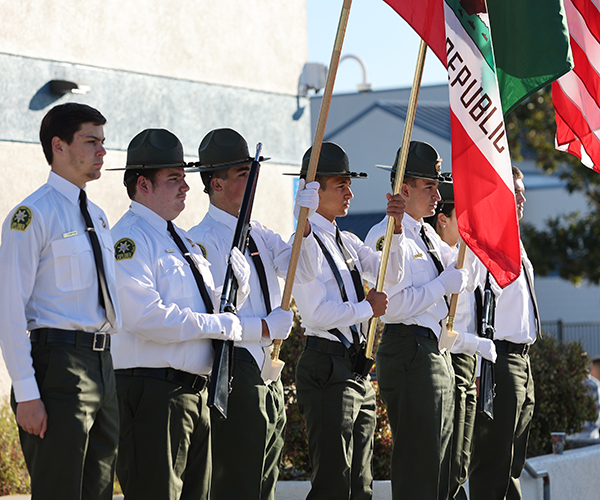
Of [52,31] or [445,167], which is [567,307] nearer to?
[445,167]

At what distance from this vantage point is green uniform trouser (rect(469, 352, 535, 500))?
6.68 m

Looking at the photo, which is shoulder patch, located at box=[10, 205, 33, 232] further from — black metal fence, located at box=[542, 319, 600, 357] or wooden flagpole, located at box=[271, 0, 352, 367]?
black metal fence, located at box=[542, 319, 600, 357]

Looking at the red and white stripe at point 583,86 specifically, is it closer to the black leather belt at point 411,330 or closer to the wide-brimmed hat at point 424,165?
the wide-brimmed hat at point 424,165

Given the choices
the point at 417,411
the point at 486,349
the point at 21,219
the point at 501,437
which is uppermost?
the point at 21,219

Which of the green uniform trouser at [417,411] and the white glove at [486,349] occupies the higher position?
the white glove at [486,349]

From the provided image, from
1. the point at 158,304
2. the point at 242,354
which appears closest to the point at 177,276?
the point at 158,304

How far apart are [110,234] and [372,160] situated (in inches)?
1007

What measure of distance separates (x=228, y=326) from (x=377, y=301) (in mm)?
1229

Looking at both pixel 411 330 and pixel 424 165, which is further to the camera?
pixel 424 165

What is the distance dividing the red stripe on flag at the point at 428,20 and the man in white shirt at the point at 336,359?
89 cm

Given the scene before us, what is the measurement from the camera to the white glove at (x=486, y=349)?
6.42m

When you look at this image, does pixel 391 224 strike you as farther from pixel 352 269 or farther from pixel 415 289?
pixel 415 289

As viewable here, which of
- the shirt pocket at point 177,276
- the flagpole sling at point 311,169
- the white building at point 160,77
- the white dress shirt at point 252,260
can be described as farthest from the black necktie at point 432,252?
the white building at point 160,77

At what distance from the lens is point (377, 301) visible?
5.37 metres
